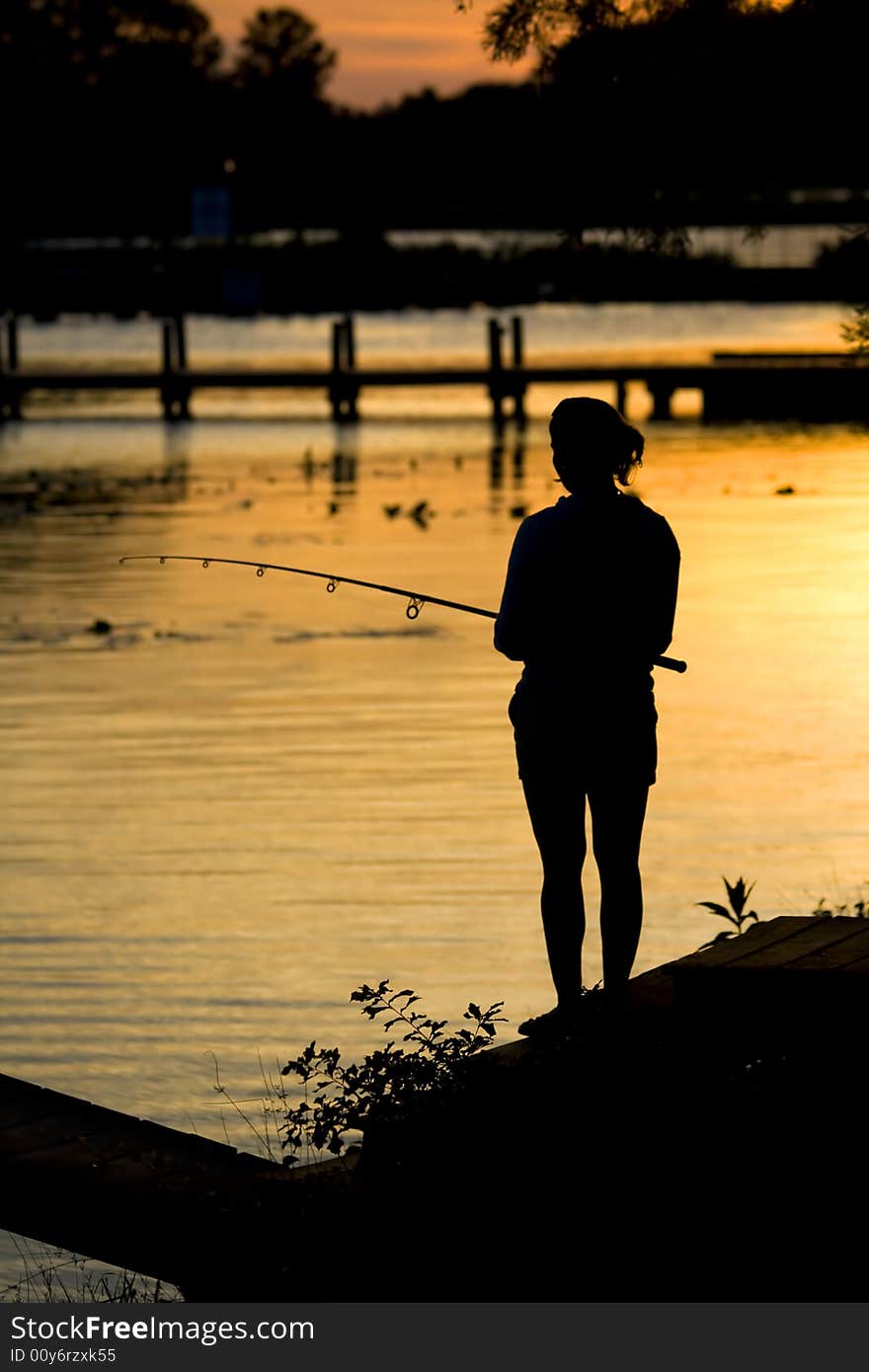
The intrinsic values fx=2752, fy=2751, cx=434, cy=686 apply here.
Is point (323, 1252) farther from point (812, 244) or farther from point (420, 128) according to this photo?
point (420, 128)

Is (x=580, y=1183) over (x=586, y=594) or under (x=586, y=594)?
under

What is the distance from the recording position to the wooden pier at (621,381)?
5216cm

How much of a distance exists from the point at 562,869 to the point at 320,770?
7561 millimetres

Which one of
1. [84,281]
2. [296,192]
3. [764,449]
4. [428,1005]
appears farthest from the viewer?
[296,192]

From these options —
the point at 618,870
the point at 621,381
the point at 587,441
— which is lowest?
the point at 618,870

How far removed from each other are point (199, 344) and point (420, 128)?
2617 inches

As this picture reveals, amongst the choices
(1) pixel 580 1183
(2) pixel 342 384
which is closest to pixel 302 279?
(2) pixel 342 384

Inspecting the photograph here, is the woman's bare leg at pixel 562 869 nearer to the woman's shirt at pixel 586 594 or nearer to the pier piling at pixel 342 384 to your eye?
the woman's shirt at pixel 586 594

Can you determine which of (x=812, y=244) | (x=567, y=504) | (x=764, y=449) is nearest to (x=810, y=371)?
(x=764, y=449)

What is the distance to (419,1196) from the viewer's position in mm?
Answer: 6824

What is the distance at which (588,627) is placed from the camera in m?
7.55

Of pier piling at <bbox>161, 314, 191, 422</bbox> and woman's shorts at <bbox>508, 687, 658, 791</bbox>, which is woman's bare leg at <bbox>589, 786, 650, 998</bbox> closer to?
woman's shorts at <bbox>508, 687, 658, 791</bbox>

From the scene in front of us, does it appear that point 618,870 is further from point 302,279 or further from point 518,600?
point 302,279

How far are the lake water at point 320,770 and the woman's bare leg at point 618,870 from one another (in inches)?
60.0
